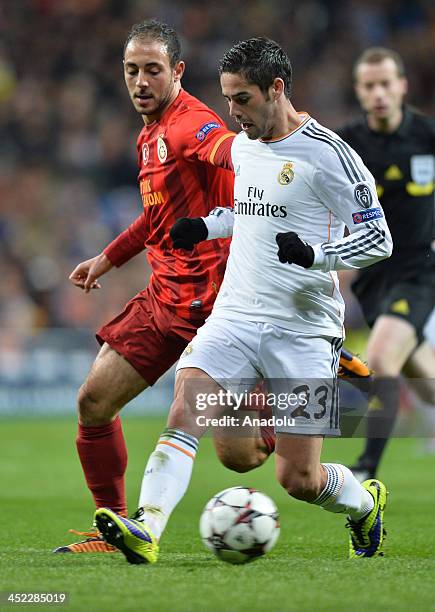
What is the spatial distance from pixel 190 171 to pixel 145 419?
29.3 ft

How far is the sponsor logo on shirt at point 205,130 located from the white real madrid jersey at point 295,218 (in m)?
0.40

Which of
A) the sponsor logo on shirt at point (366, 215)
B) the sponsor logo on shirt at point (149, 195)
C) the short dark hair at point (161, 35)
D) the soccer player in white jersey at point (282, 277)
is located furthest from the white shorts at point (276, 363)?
the short dark hair at point (161, 35)

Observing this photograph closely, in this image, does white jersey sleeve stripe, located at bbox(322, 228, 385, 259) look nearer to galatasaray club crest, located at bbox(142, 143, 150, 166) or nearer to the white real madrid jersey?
the white real madrid jersey

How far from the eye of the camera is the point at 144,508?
14.5ft

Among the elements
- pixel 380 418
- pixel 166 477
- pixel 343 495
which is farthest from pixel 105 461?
pixel 380 418

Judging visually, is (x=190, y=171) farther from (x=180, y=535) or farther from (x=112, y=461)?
(x=180, y=535)

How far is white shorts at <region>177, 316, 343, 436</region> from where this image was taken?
4.73 meters

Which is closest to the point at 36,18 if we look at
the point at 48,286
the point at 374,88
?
the point at 48,286

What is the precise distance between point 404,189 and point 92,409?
3.34 m

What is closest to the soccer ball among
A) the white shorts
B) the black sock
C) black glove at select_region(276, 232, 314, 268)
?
the white shorts

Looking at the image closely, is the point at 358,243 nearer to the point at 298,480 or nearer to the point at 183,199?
the point at 298,480

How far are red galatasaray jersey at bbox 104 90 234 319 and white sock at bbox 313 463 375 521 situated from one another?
1.04 metres

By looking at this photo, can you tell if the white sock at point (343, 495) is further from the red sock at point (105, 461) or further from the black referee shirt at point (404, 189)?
the black referee shirt at point (404, 189)

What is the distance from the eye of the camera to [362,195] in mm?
4613
